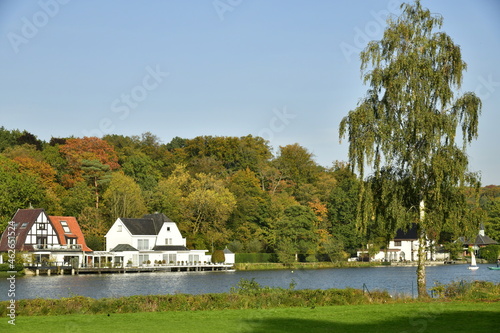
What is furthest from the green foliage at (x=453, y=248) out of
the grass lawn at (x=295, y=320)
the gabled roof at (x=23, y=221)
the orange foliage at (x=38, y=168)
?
the grass lawn at (x=295, y=320)

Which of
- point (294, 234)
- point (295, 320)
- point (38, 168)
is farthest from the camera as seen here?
point (294, 234)

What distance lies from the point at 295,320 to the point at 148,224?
5801 centimetres

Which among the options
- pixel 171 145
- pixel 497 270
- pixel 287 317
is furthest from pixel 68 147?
pixel 287 317

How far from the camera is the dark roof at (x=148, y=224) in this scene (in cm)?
7431

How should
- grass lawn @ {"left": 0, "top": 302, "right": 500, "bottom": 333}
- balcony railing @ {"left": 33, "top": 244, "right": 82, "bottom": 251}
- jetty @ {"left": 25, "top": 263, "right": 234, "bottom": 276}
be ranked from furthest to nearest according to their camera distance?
balcony railing @ {"left": 33, "top": 244, "right": 82, "bottom": 251}
jetty @ {"left": 25, "top": 263, "right": 234, "bottom": 276}
grass lawn @ {"left": 0, "top": 302, "right": 500, "bottom": 333}

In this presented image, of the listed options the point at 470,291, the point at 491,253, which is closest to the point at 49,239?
the point at 470,291

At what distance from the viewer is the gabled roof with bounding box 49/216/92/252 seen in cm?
7050

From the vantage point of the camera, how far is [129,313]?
21219 mm

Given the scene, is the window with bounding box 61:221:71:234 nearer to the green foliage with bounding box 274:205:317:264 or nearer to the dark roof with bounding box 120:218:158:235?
the dark roof with bounding box 120:218:158:235

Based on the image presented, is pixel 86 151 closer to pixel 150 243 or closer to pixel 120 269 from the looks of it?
pixel 150 243

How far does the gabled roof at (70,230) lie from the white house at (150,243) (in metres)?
2.91

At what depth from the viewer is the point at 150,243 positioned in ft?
251

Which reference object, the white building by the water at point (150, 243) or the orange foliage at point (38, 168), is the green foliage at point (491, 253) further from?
the orange foliage at point (38, 168)

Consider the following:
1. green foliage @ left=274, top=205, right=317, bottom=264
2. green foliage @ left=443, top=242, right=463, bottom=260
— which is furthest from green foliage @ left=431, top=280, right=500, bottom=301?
green foliage @ left=443, top=242, right=463, bottom=260
